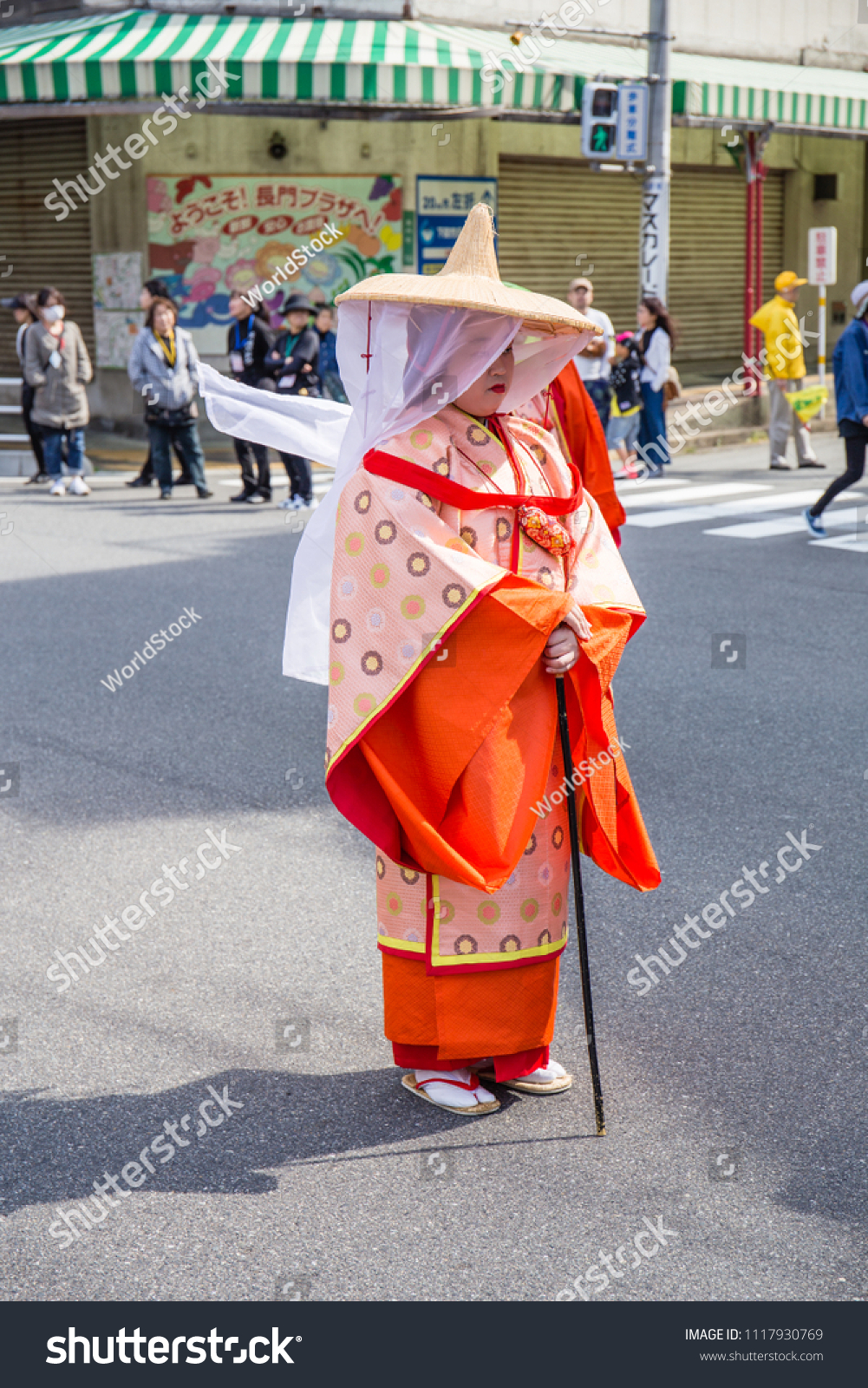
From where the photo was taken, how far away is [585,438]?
211 inches

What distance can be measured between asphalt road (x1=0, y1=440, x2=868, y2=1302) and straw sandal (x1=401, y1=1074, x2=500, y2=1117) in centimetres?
3

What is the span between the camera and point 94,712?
6.98 metres

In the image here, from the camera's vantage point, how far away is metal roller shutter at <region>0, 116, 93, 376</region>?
19266 mm

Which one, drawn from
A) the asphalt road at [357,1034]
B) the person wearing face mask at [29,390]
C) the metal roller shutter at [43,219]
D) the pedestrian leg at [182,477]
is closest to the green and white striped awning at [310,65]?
the metal roller shutter at [43,219]

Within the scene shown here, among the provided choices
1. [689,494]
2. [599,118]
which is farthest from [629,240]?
[689,494]

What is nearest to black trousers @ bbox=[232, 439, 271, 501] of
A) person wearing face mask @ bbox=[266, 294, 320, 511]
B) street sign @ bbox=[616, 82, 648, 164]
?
person wearing face mask @ bbox=[266, 294, 320, 511]

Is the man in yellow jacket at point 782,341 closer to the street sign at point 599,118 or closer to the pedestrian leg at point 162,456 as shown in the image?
the street sign at point 599,118

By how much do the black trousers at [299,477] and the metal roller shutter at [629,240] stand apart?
7.73 m

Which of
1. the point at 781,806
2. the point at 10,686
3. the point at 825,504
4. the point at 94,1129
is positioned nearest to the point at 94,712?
the point at 10,686

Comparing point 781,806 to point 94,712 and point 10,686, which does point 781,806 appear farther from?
point 10,686

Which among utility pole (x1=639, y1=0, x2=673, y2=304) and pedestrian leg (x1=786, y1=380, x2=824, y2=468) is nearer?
pedestrian leg (x1=786, y1=380, x2=824, y2=468)

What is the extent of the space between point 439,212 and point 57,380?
22.5ft

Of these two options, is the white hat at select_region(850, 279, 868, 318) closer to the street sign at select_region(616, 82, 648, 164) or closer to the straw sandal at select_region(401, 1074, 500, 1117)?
the street sign at select_region(616, 82, 648, 164)

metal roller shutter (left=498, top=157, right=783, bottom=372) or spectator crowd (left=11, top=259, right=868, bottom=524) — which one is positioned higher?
metal roller shutter (left=498, top=157, right=783, bottom=372)
